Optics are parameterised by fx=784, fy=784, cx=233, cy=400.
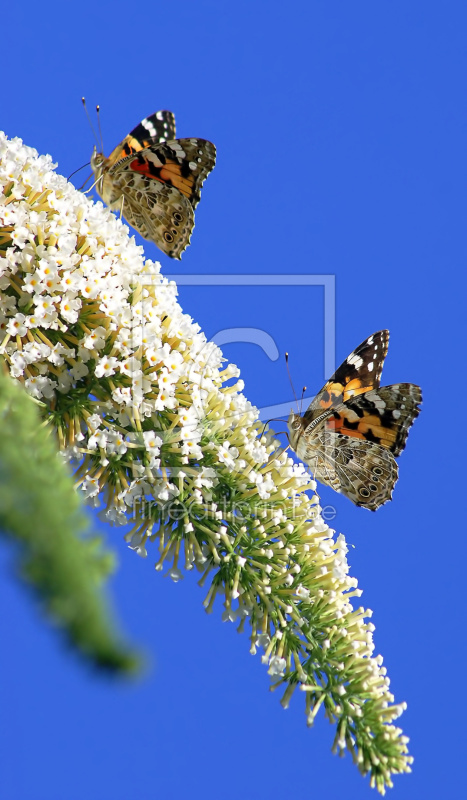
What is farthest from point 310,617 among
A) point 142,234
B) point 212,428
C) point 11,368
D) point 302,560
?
point 142,234

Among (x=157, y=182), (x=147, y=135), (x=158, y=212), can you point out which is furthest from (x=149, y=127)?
(x=158, y=212)

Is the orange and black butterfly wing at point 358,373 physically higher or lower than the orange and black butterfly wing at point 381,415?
higher

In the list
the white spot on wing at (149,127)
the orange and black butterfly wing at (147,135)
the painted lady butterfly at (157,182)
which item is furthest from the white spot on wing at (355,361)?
the white spot on wing at (149,127)

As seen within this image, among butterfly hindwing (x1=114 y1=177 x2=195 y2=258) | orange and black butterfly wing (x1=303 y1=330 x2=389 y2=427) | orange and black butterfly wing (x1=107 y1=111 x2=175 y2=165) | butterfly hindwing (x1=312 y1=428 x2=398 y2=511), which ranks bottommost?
butterfly hindwing (x1=312 y1=428 x2=398 y2=511)

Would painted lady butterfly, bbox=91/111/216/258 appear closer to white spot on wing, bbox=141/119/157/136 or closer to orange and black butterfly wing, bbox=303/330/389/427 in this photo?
white spot on wing, bbox=141/119/157/136

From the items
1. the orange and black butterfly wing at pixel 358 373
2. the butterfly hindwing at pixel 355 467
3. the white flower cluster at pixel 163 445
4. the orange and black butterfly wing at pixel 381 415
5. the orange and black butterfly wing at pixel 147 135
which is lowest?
the white flower cluster at pixel 163 445

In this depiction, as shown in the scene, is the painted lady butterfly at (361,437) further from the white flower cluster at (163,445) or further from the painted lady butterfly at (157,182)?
the painted lady butterfly at (157,182)

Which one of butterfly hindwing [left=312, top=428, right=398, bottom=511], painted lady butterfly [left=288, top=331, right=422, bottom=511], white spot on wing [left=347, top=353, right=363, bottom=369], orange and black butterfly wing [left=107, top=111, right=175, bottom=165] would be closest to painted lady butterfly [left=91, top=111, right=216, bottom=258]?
orange and black butterfly wing [left=107, top=111, right=175, bottom=165]
